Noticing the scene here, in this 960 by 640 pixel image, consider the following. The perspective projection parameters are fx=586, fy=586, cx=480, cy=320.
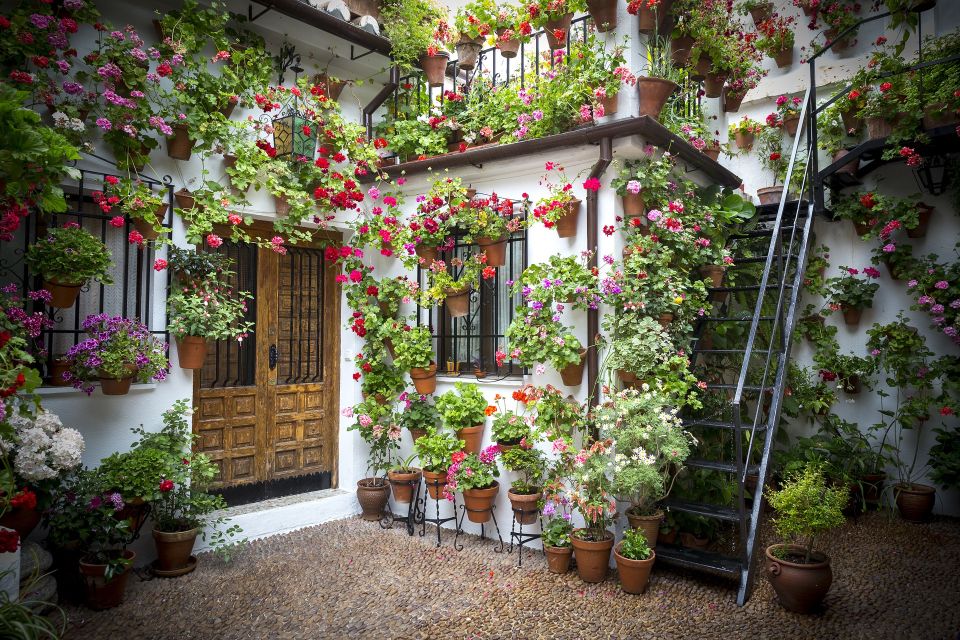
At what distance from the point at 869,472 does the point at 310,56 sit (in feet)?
23.1

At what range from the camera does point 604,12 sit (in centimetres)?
482

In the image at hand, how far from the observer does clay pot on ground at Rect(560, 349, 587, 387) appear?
474 centimetres

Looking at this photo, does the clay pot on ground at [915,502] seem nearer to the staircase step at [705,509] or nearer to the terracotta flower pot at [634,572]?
the staircase step at [705,509]

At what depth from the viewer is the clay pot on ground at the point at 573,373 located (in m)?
4.74

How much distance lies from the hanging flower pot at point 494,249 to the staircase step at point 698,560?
8.85ft

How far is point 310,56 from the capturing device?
595 cm

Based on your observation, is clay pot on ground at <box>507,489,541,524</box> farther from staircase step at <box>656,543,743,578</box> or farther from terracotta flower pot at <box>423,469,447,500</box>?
staircase step at <box>656,543,743,578</box>

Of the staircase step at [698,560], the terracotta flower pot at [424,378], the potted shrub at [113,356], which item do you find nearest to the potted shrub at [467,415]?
the terracotta flower pot at [424,378]

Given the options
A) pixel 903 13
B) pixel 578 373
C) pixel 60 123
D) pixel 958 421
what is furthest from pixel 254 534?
pixel 903 13

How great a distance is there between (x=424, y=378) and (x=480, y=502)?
129 centimetres

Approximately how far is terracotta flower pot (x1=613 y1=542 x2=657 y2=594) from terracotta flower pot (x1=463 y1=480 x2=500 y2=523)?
50.3 inches

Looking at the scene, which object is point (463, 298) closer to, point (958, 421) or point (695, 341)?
point (695, 341)

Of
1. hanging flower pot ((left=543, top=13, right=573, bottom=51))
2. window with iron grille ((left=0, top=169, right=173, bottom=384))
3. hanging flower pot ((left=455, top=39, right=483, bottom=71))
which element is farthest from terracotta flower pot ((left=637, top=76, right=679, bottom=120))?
window with iron grille ((left=0, top=169, right=173, bottom=384))

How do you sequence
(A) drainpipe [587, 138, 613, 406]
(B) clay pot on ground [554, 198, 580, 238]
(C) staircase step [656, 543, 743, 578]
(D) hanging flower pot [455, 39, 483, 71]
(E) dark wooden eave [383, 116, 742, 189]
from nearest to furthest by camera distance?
(C) staircase step [656, 543, 743, 578]
(E) dark wooden eave [383, 116, 742, 189]
(A) drainpipe [587, 138, 613, 406]
(B) clay pot on ground [554, 198, 580, 238]
(D) hanging flower pot [455, 39, 483, 71]
